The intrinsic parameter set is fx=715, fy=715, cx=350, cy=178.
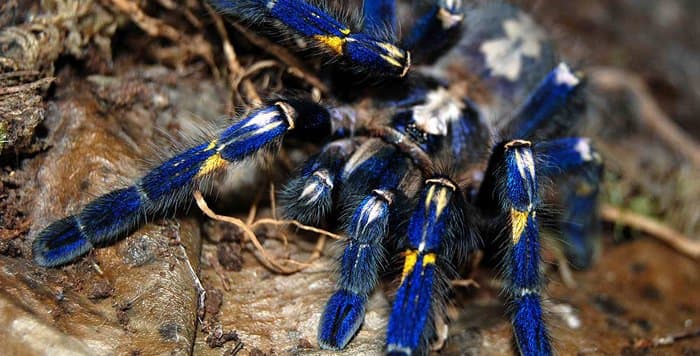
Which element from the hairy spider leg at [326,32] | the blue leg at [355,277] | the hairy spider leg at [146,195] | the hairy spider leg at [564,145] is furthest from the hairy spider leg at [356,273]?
the hairy spider leg at [564,145]

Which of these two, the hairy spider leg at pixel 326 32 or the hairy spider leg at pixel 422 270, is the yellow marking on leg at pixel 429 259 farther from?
the hairy spider leg at pixel 326 32

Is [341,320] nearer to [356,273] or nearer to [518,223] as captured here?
[356,273]

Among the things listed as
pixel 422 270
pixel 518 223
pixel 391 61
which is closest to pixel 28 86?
pixel 391 61

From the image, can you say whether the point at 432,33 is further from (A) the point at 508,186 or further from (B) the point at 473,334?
(B) the point at 473,334

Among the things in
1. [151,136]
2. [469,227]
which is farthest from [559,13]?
[151,136]

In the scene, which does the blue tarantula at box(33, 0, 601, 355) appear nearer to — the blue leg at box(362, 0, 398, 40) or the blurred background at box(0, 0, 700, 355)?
the blue leg at box(362, 0, 398, 40)

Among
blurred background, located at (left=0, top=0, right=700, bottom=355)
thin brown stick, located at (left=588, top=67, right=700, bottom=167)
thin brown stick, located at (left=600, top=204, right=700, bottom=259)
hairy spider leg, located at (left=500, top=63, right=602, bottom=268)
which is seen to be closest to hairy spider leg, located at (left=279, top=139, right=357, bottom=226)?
blurred background, located at (left=0, top=0, right=700, bottom=355)
